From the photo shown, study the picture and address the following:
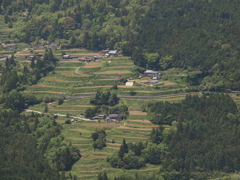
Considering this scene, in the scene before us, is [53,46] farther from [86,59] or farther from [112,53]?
[112,53]

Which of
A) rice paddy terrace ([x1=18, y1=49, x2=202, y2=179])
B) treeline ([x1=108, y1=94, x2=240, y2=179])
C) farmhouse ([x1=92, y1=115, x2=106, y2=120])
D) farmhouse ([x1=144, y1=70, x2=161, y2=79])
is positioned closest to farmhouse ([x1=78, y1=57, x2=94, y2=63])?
rice paddy terrace ([x1=18, y1=49, x2=202, y2=179])

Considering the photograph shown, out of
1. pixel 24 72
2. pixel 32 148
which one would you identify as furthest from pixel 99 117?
pixel 24 72

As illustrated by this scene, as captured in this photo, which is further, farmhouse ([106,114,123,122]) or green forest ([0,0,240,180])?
farmhouse ([106,114,123,122])

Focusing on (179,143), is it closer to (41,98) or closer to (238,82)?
(238,82)

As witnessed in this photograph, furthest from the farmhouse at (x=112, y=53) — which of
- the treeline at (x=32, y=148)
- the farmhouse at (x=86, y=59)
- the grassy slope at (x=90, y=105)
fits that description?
the treeline at (x=32, y=148)

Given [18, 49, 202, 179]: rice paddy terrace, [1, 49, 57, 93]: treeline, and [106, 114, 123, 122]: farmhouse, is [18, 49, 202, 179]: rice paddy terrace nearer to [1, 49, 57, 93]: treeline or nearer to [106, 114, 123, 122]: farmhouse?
[106, 114, 123, 122]: farmhouse

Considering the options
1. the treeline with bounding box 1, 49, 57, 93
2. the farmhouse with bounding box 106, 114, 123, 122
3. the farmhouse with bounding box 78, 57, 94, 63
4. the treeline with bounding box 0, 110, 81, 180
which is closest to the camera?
the treeline with bounding box 0, 110, 81, 180
